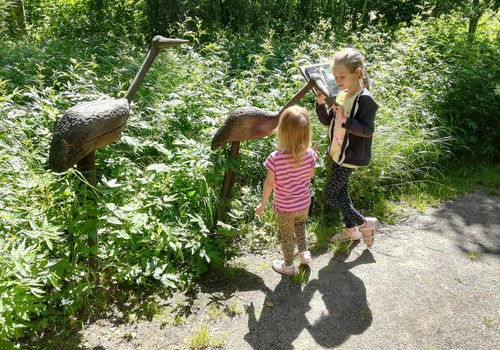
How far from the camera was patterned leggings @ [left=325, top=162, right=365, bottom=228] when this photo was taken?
3.21m

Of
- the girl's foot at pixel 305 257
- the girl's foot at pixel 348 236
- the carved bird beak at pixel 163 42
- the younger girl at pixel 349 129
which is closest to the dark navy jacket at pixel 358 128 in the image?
the younger girl at pixel 349 129

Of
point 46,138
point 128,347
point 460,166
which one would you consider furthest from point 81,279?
point 460,166

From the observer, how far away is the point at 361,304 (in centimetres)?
279

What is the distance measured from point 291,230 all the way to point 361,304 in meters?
0.71

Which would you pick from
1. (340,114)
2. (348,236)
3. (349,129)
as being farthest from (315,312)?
(340,114)

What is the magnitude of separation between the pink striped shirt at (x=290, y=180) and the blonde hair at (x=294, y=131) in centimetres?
6

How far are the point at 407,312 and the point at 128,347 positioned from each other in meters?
1.86

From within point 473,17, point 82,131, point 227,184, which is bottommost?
point 227,184

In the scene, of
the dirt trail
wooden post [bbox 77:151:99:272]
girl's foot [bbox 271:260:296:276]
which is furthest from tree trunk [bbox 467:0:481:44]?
wooden post [bbox 77:151:99:272]

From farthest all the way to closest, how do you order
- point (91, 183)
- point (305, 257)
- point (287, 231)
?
point (305, 257) < point (287, 231) < point (91, 183)

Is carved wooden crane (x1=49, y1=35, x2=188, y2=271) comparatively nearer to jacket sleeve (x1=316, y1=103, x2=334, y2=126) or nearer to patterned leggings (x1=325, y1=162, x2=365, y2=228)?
jacket sleeve (x1=316, y1=103, x2=334, y2=126)

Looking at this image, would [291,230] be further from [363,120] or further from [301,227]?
[363,120]

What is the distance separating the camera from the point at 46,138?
3111mm

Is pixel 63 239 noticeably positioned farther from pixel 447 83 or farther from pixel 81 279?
pixel 447 83
